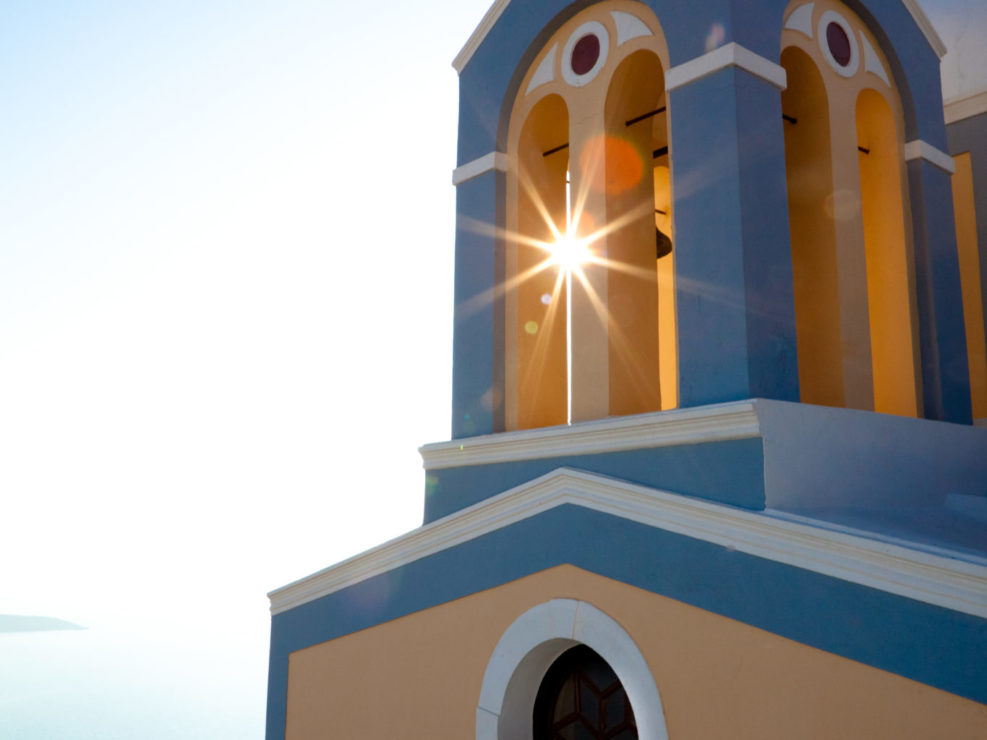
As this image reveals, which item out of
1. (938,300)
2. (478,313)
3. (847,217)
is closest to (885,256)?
(938,300)

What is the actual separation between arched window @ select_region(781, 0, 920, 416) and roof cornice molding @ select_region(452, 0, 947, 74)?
67 centimetres

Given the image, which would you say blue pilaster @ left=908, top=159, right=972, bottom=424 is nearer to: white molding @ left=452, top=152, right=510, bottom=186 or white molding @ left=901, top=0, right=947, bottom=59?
white molding @ left=901, top=0, right=947, bottom=59

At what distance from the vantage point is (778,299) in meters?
5.55

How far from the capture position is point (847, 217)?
21.4 feet

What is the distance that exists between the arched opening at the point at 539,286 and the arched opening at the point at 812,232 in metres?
1.93

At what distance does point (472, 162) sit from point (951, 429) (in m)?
4.47

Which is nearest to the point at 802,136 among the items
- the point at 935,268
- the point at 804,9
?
the point at 804,9

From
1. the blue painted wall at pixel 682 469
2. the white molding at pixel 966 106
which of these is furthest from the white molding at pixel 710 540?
the white molding at pixel 966 106

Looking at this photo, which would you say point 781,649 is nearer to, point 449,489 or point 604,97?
point 449,489

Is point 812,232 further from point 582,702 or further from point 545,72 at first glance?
point 582,702

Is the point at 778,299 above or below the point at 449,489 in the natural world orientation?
above

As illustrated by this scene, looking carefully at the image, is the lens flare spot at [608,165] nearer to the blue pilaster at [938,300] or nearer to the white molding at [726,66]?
the white molding at [726,66]

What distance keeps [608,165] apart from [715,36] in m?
1.31


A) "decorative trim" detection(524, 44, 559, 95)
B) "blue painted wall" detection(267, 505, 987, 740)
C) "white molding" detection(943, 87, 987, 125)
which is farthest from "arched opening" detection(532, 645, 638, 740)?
"white molding" detection(943, 87, 987, 125)
